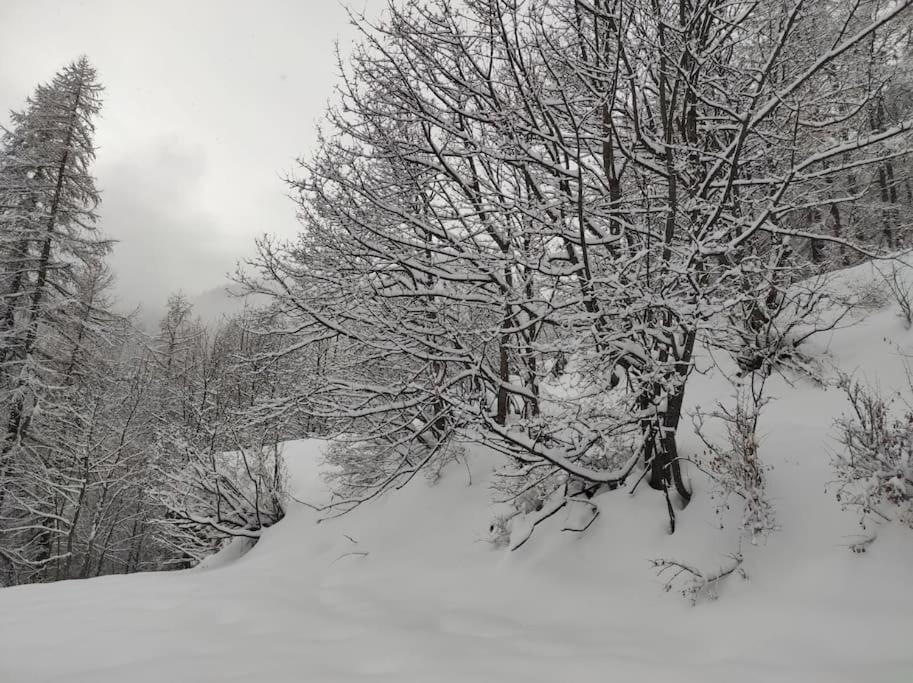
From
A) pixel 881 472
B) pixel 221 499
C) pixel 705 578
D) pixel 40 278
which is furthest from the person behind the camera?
pixel 40 278

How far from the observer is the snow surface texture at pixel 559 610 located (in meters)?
2.35

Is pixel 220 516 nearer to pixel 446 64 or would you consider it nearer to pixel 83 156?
pixel 446 64

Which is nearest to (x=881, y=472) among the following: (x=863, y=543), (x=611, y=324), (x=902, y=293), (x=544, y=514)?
(x=863, y=543)

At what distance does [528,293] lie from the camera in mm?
4910

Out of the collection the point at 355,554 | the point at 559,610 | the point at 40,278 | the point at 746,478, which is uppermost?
the point at 40,278

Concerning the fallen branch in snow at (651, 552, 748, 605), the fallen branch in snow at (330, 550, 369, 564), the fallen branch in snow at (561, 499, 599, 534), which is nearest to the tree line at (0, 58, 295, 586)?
the fallen branch in snow at (330, 550, 369, 564)

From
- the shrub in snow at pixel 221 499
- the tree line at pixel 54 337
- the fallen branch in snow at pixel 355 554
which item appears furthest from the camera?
the tree line at pixel 54 337

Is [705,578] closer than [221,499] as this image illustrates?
Yes

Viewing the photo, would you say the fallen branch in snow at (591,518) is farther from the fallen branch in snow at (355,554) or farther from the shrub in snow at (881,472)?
the fallen branch in snow at (355,554)

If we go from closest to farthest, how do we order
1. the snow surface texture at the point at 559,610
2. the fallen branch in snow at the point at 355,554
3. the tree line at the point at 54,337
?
the snow surface texture at the point at 559,610, the fallen branch in snow at the point at 355,554, the tree line at the point at 54,337

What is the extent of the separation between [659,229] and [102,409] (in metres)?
17.1

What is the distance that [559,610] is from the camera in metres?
3.50

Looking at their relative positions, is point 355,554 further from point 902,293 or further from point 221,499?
point 902,293

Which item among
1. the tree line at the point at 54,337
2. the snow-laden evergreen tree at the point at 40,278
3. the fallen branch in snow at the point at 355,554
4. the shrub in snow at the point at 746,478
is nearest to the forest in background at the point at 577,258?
the shrub in snow at the point at 746,478
